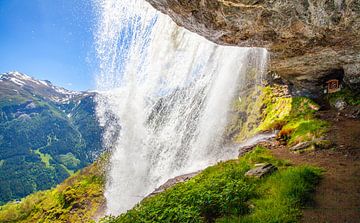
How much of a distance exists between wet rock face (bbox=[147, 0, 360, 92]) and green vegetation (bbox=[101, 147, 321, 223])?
269 inches

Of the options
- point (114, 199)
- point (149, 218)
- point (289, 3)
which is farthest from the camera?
point (114, 199)

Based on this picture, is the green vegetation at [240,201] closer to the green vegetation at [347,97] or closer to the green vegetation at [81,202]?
the green vegetation at [347,97]

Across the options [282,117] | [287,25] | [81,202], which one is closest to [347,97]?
[282,117]

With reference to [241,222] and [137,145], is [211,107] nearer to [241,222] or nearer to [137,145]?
[137,145]

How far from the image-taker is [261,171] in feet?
37.0

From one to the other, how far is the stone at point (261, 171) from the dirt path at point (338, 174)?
5.68 feet

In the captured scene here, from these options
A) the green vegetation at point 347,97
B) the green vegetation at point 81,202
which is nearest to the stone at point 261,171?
the green vegetation at point 347,97

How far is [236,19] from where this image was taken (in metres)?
15.9

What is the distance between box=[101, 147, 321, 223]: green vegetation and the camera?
8219 mm

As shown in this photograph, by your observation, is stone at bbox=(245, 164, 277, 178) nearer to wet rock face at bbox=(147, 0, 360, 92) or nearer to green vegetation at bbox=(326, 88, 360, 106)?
wet rock face at bbox=(147, 0, 360, 92)

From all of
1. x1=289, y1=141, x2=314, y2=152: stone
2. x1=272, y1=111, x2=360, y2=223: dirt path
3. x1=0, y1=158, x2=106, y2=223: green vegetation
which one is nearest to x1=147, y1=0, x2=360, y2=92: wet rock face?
x1=272, y1=111, x2=360, y2=223: dirt path

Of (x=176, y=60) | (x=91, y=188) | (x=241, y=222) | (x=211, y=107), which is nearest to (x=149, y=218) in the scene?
(x=241, y=222)

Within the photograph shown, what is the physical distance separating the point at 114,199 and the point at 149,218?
2719 centimetres

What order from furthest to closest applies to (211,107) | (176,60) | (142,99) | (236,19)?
(142,99), (176,60), (211,107), (236,19)
